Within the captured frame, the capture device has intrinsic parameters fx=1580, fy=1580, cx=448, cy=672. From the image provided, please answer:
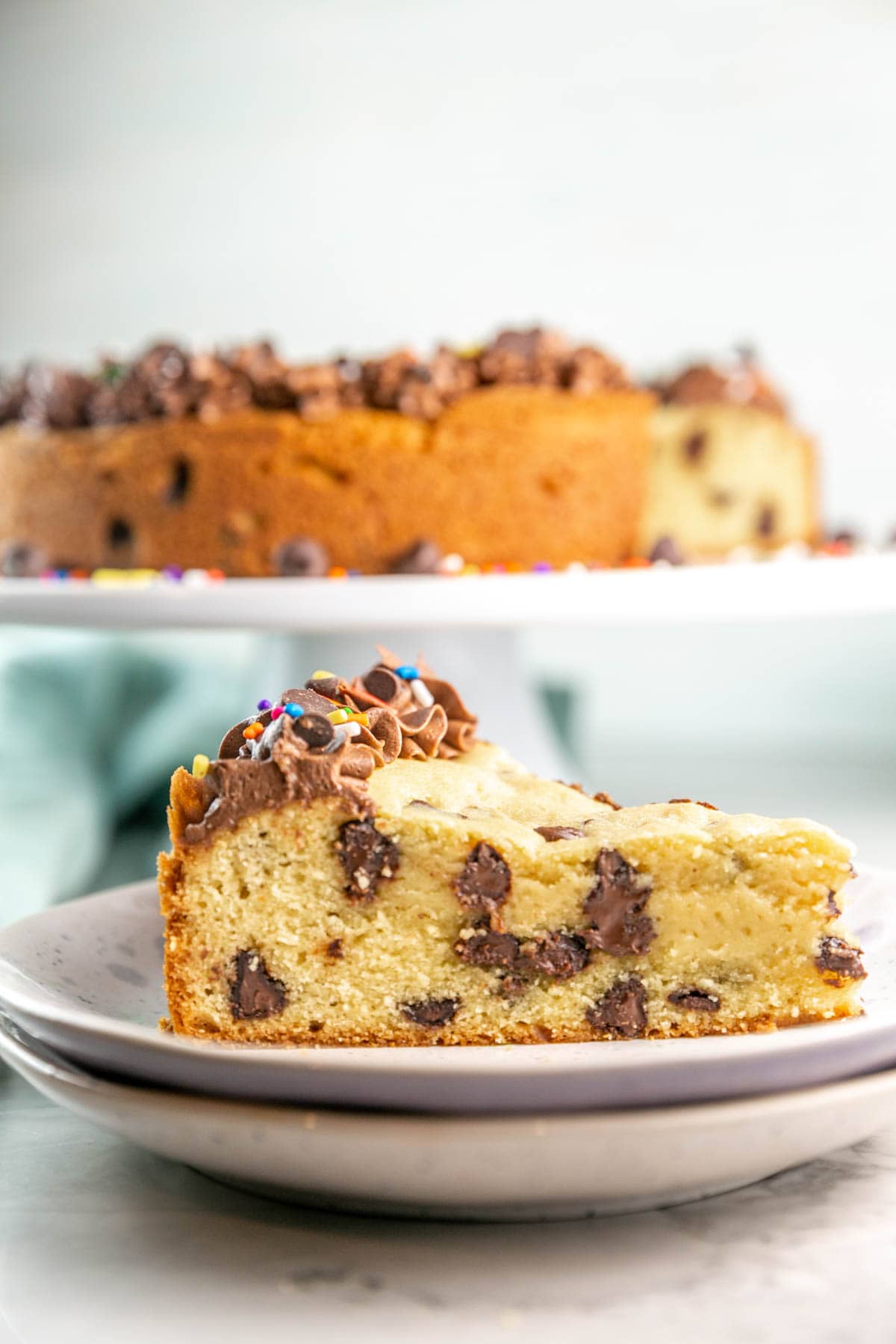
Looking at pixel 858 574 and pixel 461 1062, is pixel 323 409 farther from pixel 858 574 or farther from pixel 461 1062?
pixel 461 1062

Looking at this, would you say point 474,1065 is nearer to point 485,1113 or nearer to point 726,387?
point 485,1113

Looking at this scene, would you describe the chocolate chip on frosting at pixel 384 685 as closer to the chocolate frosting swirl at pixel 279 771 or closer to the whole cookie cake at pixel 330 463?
the chocolate frosting swirl at pixel 279 771

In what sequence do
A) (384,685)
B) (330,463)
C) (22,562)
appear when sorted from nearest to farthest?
(384,685)
(330,463)
(22,562)

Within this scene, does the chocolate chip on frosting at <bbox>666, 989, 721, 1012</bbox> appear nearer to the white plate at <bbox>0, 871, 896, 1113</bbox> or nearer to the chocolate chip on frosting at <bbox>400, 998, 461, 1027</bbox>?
the white plate at <bbox>0, 871, 896, 1113</bbox>

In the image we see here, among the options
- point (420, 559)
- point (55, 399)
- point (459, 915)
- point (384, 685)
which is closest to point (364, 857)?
point (459, 915)

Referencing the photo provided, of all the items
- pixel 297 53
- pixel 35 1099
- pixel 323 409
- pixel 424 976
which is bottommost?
pixel 35 1099

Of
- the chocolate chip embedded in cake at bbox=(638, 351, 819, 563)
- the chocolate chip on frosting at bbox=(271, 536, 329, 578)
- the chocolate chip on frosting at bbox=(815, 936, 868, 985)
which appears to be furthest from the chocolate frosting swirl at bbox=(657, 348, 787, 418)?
the chocolate chip on frosting at bbox=(815, 936, 868, 985)

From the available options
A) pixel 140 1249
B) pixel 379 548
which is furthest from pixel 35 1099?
pixel 379 548
